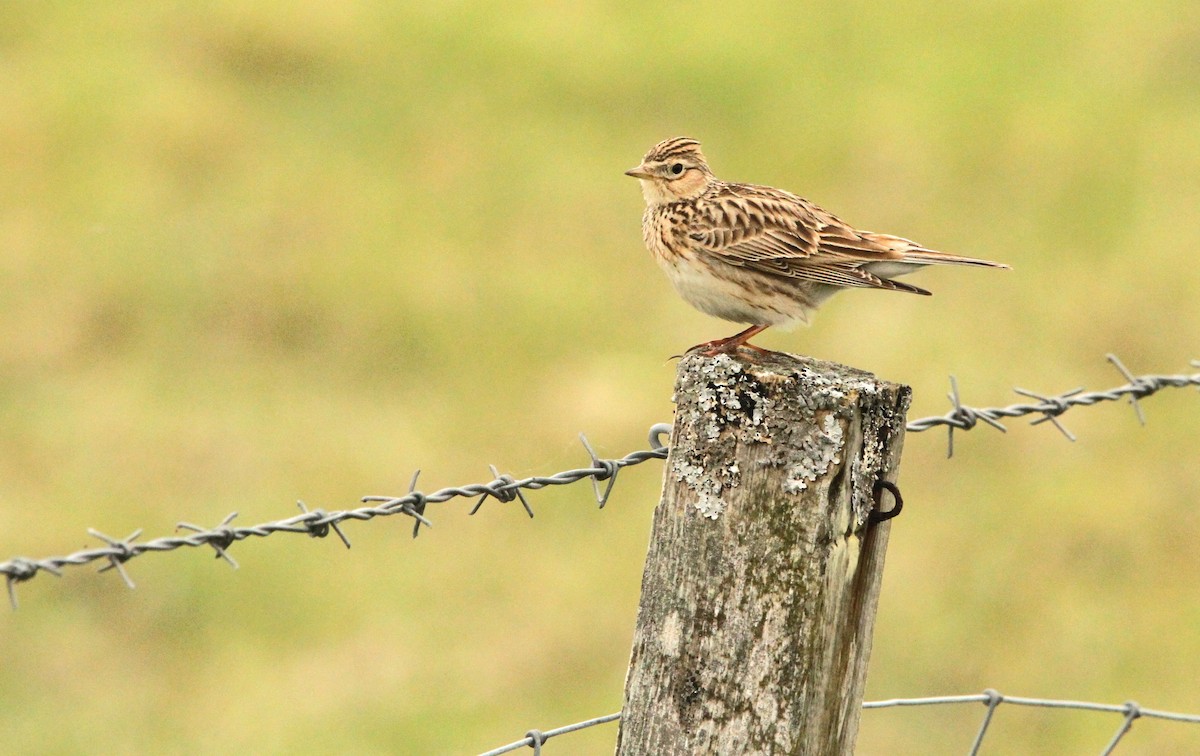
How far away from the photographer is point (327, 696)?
8648mm

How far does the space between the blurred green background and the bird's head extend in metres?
Answer: 3.14

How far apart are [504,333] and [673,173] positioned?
18.6 feet

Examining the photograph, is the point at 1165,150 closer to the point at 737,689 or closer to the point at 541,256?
the point at 541,256

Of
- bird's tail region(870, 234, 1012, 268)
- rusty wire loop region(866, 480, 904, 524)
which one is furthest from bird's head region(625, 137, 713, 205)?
rusty wire loop region(866, 480, 904, 524)

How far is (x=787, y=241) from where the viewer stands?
627cm

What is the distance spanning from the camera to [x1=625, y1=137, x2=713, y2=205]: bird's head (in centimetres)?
682

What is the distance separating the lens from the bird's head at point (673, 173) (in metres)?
6.82

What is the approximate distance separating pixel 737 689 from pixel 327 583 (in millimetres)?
6340

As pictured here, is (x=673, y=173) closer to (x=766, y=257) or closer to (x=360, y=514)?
(x=766, y=257)

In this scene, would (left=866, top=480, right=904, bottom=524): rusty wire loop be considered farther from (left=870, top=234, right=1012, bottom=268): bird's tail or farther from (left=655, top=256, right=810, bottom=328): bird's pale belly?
(left=870, top=234, right=1012, bottom=268): bird's tail

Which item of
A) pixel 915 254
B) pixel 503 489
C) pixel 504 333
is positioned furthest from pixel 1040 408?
pixel 504 333

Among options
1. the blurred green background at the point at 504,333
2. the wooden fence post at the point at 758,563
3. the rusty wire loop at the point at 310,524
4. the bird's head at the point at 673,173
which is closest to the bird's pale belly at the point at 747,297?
the bird's head at the point at 673,173

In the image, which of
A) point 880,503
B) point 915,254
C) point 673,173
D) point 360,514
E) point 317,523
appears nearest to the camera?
point 880,503

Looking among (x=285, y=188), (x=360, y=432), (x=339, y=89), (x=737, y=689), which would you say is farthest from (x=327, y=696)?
(x=339, y=89)
